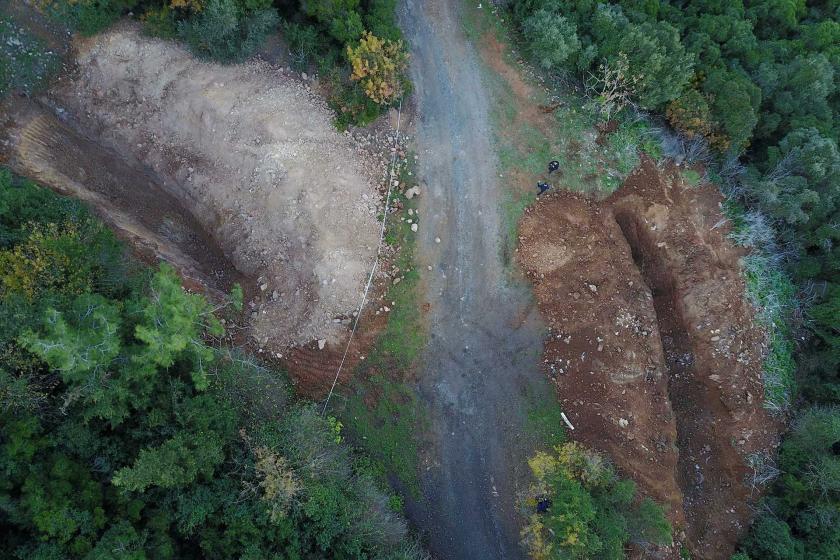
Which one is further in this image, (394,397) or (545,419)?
(545,419)

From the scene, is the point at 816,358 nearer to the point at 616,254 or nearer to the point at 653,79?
the point at 616,254

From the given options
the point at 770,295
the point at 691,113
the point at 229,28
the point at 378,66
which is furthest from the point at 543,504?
the point at 229,28

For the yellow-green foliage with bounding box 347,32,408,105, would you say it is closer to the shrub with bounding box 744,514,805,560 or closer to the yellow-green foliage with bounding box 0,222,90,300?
the yellow-green foliage with bounding box 0,222,90,300

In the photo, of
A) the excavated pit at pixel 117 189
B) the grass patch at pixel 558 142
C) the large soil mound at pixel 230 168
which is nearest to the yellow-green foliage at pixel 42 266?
the excavated pit at pixel 117 189

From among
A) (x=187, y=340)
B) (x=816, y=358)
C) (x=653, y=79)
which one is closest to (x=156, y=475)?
(x=187, y=340)

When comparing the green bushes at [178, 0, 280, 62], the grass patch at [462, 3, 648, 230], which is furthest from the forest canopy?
the green bushes at [178, 0, 280, 62]

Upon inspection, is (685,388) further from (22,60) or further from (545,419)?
(22,60)
